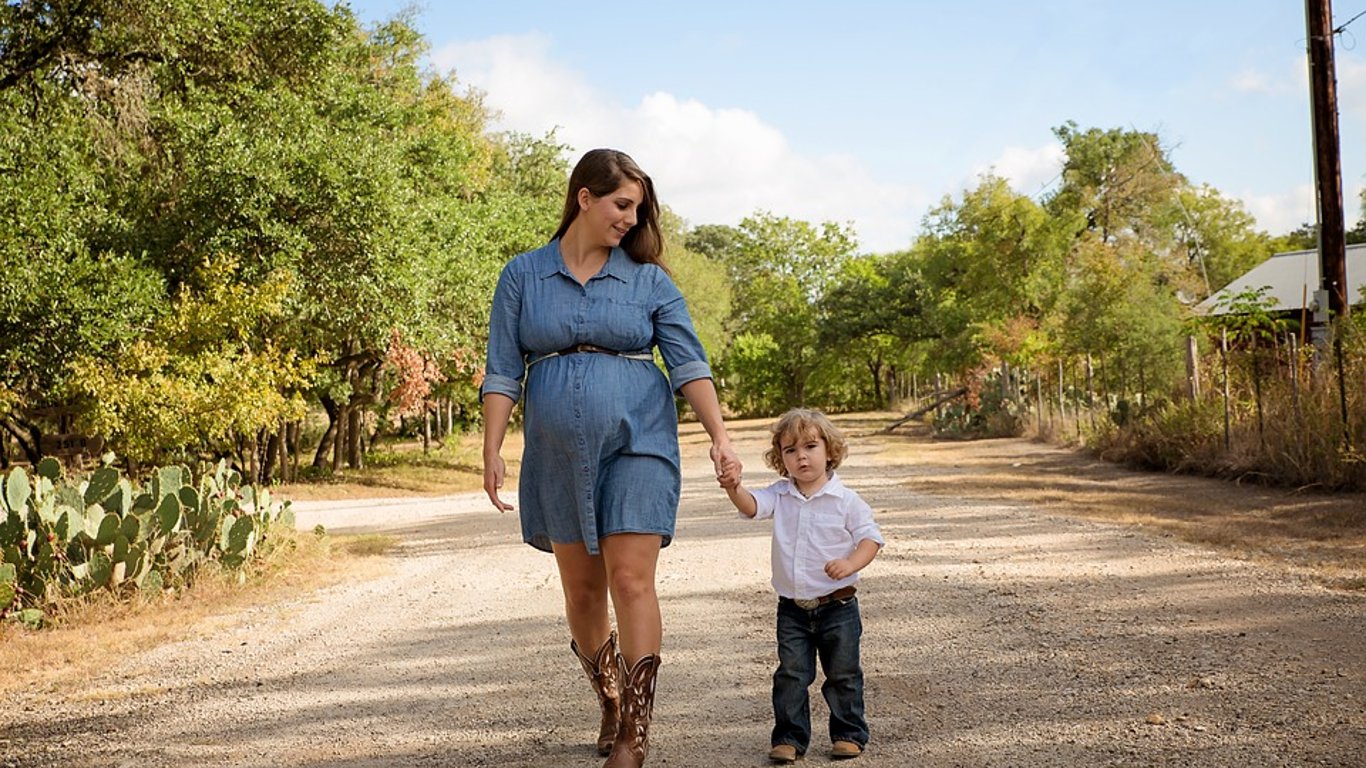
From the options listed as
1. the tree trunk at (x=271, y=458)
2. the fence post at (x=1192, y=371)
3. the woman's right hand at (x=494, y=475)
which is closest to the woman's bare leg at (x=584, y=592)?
the woman's right hand at (x=494, y=475)

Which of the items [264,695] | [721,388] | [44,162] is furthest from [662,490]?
[721,388]

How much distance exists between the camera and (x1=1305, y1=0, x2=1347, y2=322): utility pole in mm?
16578

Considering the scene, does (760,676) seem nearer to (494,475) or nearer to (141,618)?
(494,475)

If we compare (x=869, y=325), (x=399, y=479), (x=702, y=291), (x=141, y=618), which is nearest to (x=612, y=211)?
(x=141, y=618)

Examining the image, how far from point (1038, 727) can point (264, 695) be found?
3.31 metres

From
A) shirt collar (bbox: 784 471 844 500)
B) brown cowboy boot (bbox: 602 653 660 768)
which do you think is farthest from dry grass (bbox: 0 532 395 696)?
shirt collar (bbox: 784 471 844 500)

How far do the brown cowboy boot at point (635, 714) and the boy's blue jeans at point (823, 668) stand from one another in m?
0.42

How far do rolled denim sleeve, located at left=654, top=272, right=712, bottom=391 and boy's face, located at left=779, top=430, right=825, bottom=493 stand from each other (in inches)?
15.0

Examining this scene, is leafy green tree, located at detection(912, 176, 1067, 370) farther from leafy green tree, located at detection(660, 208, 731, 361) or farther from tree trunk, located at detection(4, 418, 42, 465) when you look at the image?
tree trunk, located at detection(4, 418, 42, 465)

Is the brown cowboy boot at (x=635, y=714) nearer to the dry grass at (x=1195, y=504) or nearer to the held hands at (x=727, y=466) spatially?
the held hands at (x=727, y=466)

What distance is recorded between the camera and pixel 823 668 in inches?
178

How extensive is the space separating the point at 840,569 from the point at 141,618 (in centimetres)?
554

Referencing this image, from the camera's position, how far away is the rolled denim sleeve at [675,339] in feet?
14.8

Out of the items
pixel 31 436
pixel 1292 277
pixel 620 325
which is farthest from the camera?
pixel 1292 277
